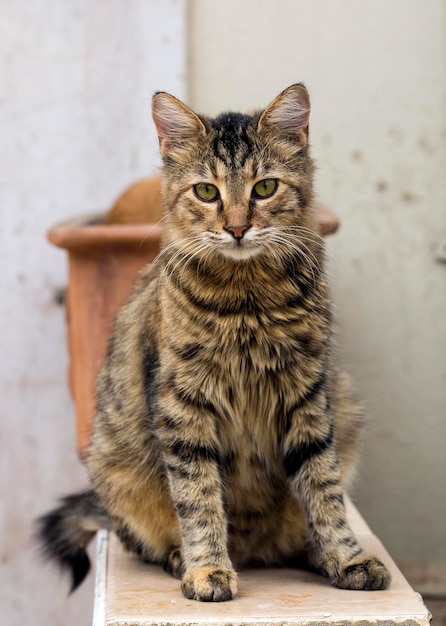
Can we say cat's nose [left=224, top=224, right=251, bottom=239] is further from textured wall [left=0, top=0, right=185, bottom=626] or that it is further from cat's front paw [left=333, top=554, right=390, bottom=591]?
textured wall [left=0, top=0, right=185, bottom=626]

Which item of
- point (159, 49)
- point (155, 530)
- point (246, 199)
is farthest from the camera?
point (159, 49)

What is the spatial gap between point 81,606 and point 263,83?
2.35m

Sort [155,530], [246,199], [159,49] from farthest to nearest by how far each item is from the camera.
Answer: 1. [159,49]
2. [155,530]
3. [246,199]

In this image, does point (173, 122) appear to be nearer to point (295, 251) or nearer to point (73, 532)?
point (295, 251)

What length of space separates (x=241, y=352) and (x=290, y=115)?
1.89 feet

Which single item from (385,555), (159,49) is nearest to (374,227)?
(159,49)

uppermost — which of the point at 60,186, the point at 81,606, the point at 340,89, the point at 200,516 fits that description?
the point at 340,89

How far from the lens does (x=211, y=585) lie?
7.00ft

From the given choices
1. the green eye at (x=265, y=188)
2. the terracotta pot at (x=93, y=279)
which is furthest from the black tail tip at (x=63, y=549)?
the green eye at (x=265, y=188)

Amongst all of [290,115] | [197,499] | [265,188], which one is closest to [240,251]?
[265,188]

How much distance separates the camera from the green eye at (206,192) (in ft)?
7.34

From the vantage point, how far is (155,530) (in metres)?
2.47

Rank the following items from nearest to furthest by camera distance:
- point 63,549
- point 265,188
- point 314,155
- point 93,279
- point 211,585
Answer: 1. point 211,585
2. point 265,188
3. point 63,549
4. point 93,279
5. point 314,155

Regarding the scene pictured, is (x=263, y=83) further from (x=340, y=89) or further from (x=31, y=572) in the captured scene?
(x=31, y=572)
